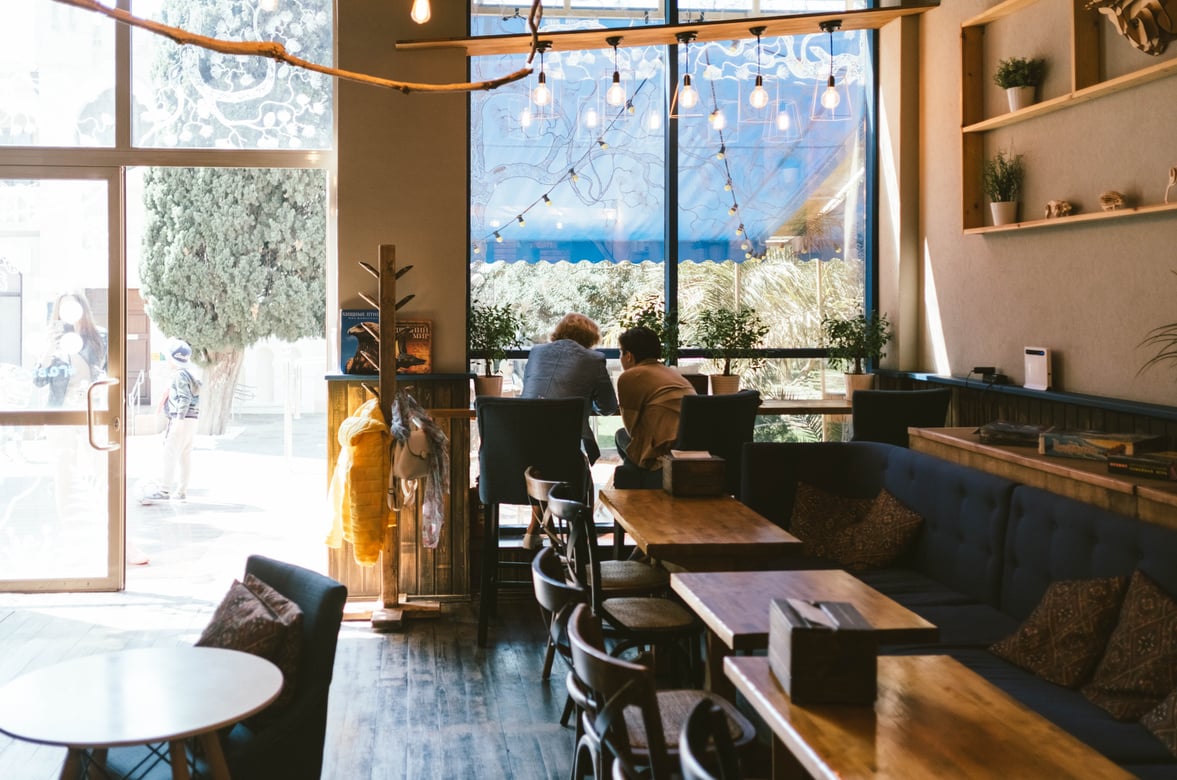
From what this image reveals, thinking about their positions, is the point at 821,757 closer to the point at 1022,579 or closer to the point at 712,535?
the point at 712,535

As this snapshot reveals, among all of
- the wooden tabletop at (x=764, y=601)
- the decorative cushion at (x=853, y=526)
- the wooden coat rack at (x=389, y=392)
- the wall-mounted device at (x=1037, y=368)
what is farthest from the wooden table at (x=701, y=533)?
the wall-mounted device at (x=1037, y=368)

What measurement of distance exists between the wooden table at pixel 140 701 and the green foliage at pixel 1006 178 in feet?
14.0

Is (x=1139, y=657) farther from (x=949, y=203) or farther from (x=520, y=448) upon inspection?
(x=949, y=203)

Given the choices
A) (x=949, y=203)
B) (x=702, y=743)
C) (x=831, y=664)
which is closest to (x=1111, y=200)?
(x=949, y=203)

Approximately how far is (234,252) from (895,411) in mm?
3701

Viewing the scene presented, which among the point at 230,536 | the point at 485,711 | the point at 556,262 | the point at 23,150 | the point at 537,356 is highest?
the point at 23,150

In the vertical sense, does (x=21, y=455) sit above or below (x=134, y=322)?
below

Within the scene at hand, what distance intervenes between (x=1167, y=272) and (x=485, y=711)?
3238mm

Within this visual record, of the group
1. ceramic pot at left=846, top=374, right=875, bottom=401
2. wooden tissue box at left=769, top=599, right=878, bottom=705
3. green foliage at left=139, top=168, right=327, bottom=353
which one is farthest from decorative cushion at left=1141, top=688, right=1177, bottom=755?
green foliage at left=139, top=168, right=327, bottom=353

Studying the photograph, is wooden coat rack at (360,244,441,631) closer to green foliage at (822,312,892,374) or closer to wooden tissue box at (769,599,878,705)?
green foliage at (822,312,892,374)

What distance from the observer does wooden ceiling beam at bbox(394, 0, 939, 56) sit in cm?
609

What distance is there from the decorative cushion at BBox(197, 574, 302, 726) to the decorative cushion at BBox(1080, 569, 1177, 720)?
2.21m

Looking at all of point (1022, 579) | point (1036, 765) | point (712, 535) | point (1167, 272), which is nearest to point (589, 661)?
point (1036, 765)

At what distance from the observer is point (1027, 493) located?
152 inches
